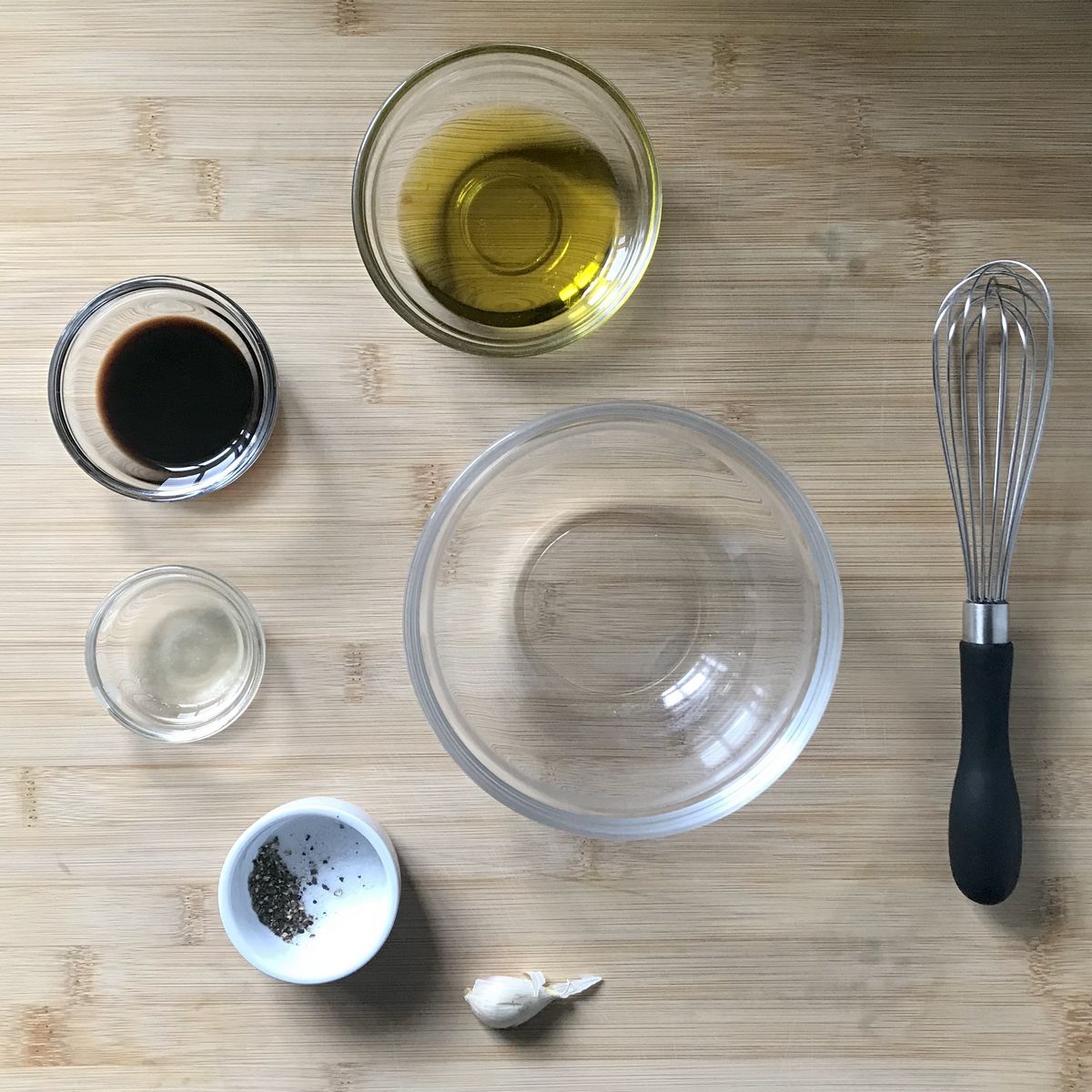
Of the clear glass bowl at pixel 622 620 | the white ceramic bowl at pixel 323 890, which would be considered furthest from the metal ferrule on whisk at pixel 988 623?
the white ceramic bowl at pixel 323 890

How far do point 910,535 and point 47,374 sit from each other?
708mm

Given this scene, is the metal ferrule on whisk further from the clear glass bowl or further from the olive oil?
the olive oil

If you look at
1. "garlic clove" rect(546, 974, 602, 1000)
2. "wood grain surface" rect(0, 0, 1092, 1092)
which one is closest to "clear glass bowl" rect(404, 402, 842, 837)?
"wood grain surface" rect(0, 0, 1092, 1092)

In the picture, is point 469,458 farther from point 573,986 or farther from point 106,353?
point 573,986

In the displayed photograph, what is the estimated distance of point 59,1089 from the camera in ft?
2.56

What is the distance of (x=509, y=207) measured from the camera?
0.74m

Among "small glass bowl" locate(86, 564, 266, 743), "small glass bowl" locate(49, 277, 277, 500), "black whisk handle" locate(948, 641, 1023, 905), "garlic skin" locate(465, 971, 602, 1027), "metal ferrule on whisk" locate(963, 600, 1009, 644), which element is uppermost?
"small glass bowl" locate(49, 277, 277, 500)

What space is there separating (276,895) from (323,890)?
0.04 meters

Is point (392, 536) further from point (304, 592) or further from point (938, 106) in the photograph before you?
point (938, 106)

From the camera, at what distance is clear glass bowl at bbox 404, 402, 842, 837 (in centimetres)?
77

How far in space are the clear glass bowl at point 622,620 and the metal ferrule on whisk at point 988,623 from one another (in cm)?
12

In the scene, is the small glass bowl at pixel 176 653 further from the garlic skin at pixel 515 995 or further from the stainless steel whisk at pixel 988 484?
the stainless steel whisk at pixel 988 484

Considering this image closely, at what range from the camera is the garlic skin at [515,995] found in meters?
0.75

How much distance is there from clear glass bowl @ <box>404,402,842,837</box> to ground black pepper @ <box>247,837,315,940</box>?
188mm
